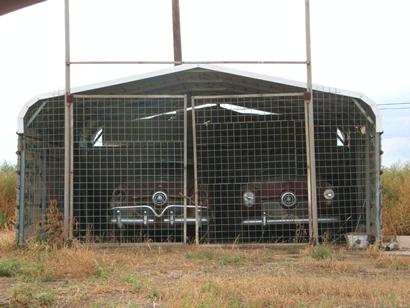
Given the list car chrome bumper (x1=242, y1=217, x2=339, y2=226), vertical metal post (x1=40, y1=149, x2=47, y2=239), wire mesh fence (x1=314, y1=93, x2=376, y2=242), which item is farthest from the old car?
wire mesh fence (x1=314, y1=93, x2=376, y2=242)

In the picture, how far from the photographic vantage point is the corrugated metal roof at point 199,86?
35.7ft

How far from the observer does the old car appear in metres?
11.1

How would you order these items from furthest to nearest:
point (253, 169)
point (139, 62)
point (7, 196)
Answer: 1. point (7, 196)
2. point (253, 169)
3. point (139, 62)

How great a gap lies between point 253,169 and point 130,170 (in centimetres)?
232

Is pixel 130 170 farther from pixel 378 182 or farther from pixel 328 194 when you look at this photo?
pixel 378 182

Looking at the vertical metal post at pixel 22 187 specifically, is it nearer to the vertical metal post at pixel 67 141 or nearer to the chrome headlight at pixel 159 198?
the vertical metal post at pixel 67 141

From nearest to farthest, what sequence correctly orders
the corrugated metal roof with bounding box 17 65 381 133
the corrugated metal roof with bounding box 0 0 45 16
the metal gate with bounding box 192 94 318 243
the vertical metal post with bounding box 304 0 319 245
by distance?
the corrugated metal roof with bounding box 0 0 45 16 < the vertical metal post with bounding box 304 0 319 245 < the corrugated metal roof with bounding box 17 65 381 133 < the metal gate with bounding box 192 94 318 243

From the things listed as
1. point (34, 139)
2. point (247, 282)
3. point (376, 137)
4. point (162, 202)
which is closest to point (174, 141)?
point (162, 202)

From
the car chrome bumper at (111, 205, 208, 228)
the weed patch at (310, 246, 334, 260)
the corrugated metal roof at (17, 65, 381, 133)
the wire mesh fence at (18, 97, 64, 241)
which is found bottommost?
the weed patch at (310, 246, 334, 260)

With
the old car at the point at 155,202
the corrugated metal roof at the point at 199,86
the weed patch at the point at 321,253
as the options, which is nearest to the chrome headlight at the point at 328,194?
the corrugated metal roof at the point at 199,86

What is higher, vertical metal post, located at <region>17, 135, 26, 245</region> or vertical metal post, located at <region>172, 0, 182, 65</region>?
vertical metal post, located at <region>172, 0, 182, 65</region>

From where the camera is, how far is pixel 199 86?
40.5 ft

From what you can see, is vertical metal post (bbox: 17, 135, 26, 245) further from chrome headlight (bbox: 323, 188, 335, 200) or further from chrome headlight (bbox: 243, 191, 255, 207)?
chrome headlight (bbox: 323, 188, 335, 200)

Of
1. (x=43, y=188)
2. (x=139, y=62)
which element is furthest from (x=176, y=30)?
(x=43, y=188)
